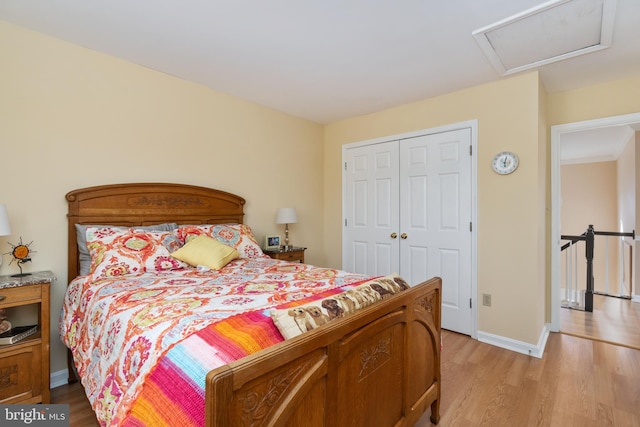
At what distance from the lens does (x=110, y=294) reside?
166cm

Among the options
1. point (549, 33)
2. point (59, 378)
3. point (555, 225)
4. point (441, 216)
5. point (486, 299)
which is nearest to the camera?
point (549, 33)

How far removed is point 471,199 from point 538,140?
A: 739 mm

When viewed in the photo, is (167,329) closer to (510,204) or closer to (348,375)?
(348,375)

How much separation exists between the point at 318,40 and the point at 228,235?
5.74ft

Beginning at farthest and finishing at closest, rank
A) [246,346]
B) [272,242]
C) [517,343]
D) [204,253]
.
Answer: [272,242], [517,343], [204,253], [246,346]

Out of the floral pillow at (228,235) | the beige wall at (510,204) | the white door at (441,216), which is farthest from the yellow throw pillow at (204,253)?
the beige wall at (510,204)

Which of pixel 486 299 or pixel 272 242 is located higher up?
pixel 272 242

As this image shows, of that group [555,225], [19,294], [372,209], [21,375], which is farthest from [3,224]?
[555,225]

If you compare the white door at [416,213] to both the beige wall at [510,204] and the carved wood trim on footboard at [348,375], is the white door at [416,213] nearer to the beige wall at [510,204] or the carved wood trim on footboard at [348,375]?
the beige wall at [510,204]

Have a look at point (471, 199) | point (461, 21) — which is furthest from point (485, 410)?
point (461, 21)

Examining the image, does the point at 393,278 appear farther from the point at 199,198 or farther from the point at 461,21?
the point at 199,198

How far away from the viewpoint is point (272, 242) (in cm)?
350

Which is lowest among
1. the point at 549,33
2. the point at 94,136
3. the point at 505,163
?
the point at 505,163

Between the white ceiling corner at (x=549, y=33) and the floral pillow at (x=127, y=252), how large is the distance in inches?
106
